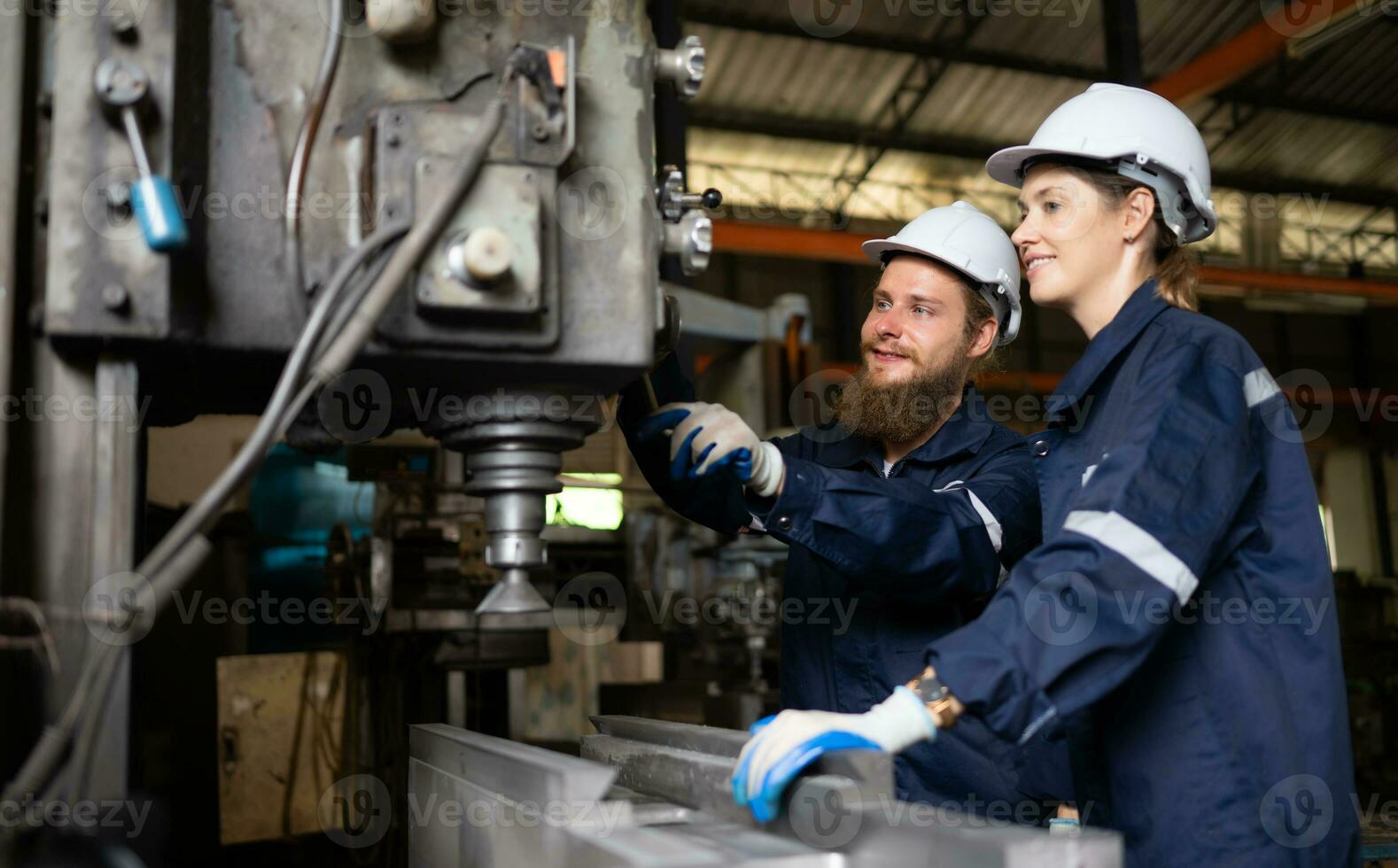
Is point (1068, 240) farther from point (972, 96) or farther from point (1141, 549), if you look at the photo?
point (972, 96)

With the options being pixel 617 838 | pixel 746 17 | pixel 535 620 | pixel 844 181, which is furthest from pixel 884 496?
pixel 844 181

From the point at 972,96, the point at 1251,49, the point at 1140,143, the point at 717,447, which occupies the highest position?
the point at 972,96

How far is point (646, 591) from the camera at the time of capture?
11.9 feet

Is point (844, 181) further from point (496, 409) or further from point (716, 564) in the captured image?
point (496, 409)

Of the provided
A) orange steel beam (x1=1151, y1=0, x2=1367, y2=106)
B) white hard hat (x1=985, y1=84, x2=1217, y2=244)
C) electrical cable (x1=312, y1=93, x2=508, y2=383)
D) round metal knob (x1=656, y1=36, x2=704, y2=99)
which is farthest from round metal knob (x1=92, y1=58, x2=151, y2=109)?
orange steel beam (x1=1151, y1=0, x2=1367, y2=106)

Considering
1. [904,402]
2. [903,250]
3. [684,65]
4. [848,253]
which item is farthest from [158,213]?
[848,253]

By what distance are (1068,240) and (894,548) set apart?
0.45 meters

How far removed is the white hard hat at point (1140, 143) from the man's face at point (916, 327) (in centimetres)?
50

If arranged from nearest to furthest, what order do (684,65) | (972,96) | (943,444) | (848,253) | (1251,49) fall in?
(684,65)
(943,444)
(1251,49)
(848,253)
(972,96)

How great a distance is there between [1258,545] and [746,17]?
7.08 metres

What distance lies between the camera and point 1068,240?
1.45 meters

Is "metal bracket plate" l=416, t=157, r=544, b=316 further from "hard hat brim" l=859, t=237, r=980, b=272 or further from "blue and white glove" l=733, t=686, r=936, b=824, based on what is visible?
"hard hat brim" l=859, t=237, r=980, b=272

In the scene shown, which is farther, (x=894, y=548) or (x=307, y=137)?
(x=894, y=548)

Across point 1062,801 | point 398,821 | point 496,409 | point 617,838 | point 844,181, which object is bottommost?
point 398,821
